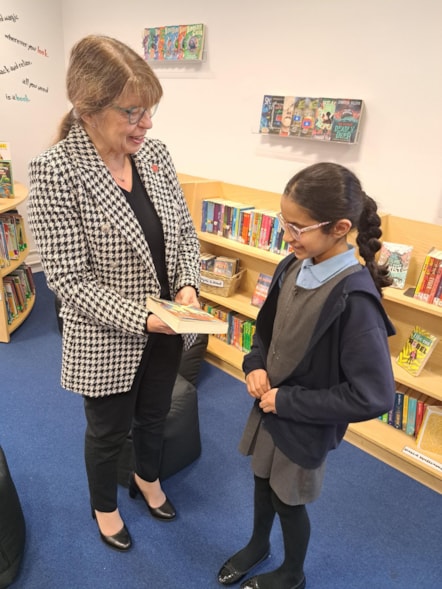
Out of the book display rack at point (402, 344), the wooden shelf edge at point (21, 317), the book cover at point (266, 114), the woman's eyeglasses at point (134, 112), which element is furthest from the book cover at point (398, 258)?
the wooden shelf edge at point (21, 317)

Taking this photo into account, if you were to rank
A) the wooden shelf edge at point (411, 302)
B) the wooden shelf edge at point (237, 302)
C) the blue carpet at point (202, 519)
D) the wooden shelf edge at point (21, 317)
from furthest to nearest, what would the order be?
the wooden shelf edge at point (21, 317), the wooden shelf edge at point (237, 302), the wooden shelf edge at point (411, 302), the blue carpet at point (202, 519)

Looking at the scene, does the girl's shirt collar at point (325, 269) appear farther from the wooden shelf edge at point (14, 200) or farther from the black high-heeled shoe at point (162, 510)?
the wooden shelf edge at point (14, 200)

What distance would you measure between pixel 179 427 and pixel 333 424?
977 millimetres

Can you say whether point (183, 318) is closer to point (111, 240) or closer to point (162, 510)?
point (111, 240)

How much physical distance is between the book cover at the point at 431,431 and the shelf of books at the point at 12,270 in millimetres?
2625

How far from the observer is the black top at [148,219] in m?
1.19

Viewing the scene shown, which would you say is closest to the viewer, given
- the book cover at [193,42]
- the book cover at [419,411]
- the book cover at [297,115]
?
the book cover at [419,411]

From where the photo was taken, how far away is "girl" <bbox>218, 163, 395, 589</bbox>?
947 mm

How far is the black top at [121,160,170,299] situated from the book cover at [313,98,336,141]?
1.40m

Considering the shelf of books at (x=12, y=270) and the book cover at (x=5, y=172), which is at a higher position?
the book cover at (x=5, y=172)

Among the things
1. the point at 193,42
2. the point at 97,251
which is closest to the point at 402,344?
the point at 97,251

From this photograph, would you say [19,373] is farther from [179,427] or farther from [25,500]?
[179,427]

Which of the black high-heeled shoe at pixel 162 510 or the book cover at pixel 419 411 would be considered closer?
the black high-heeled shoe at pixel 162 510


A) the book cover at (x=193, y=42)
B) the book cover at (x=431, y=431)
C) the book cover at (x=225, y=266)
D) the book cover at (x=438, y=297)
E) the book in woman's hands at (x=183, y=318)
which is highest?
the book cover at (x=193, y=42)
